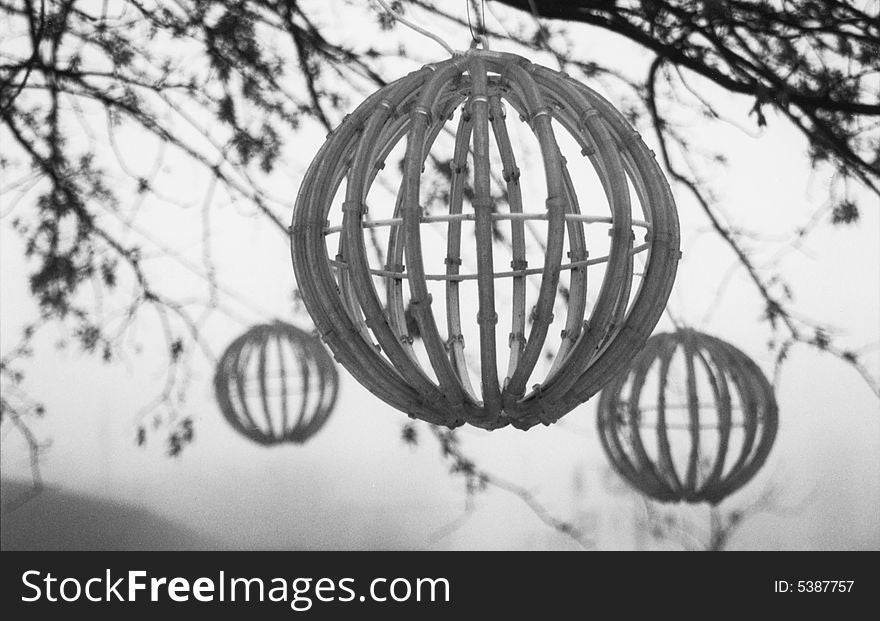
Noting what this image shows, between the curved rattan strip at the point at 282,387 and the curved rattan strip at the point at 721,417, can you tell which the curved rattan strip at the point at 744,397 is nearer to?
the curved rattan strip at the point at 721,417

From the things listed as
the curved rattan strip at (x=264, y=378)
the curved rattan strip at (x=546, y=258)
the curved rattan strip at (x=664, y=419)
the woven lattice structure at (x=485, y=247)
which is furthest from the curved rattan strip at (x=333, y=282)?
the curved rattan strip at (x=264, y=378)

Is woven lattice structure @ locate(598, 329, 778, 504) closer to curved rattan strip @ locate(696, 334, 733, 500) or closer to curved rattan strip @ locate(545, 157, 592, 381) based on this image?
curved rattan strip @ locate(696, 334, 733, 500)

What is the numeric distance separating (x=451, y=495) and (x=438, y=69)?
1.26 m

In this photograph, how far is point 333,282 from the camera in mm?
1084

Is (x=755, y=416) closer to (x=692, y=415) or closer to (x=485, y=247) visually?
(x=692, y=415)

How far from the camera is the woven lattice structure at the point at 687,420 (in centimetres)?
186

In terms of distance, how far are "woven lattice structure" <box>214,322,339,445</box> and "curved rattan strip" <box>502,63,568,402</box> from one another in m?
1.15

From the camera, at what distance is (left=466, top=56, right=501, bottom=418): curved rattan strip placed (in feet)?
3.27

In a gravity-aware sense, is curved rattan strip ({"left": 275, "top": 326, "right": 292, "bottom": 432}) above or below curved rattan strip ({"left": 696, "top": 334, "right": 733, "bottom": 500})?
above

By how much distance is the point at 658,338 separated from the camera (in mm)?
2047

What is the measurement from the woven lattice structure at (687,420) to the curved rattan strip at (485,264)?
2.75 ft

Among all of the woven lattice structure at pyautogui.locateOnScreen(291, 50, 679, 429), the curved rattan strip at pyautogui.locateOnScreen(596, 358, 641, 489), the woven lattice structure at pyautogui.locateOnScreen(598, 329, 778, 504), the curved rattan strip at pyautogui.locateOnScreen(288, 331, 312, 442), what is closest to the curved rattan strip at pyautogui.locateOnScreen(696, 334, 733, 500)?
the woven lattice structure at pyautogui.locateOnScreen(598, 329, 778, 504)

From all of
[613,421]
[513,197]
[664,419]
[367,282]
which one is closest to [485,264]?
[367,282]

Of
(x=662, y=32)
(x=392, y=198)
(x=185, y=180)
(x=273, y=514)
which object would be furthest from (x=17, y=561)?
(x=662, y=32)
